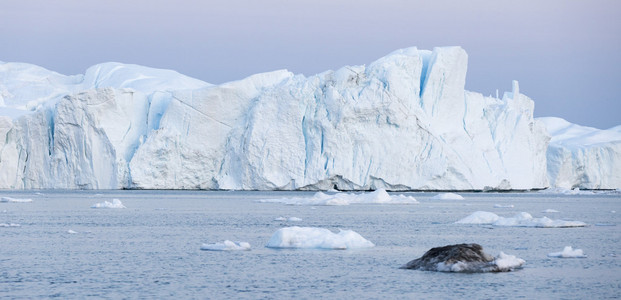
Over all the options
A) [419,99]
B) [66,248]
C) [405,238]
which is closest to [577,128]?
[419,99]

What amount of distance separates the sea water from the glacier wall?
43.5 ft

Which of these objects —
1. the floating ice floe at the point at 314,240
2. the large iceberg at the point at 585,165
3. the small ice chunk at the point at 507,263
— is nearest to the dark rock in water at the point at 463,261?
the small ice chunk at the point at 507,263

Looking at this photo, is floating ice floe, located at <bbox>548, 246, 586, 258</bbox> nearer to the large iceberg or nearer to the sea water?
the sea water

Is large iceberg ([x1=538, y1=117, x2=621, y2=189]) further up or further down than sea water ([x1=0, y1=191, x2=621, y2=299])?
further up

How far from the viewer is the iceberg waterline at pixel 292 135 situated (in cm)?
3694

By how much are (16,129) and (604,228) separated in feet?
88.9

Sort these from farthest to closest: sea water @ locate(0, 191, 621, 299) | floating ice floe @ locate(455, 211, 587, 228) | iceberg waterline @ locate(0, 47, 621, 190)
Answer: iceberg waterline @ locate(0, 47, 621, 190), floating ice floe @ locate(455, 211, 587, 228), sea water @ locate(0, 191, 621, 299)

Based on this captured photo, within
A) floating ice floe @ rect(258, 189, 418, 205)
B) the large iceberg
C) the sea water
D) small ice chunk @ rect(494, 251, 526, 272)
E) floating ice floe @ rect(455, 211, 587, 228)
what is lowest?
the sea water

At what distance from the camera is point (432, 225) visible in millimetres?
21938

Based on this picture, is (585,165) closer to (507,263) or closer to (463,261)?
(507,263)

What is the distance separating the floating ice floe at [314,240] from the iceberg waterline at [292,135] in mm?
20870

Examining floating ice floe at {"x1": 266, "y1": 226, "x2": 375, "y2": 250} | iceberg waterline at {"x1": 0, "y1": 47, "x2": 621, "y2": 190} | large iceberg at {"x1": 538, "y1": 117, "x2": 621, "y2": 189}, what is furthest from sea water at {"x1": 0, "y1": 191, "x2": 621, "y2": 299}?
large iceberg at {"x1": 538, "y1": 117, "x2": 621, "y2": 189}

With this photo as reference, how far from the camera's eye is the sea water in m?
10.9

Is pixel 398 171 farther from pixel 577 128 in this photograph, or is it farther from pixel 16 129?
pixel 577 128
